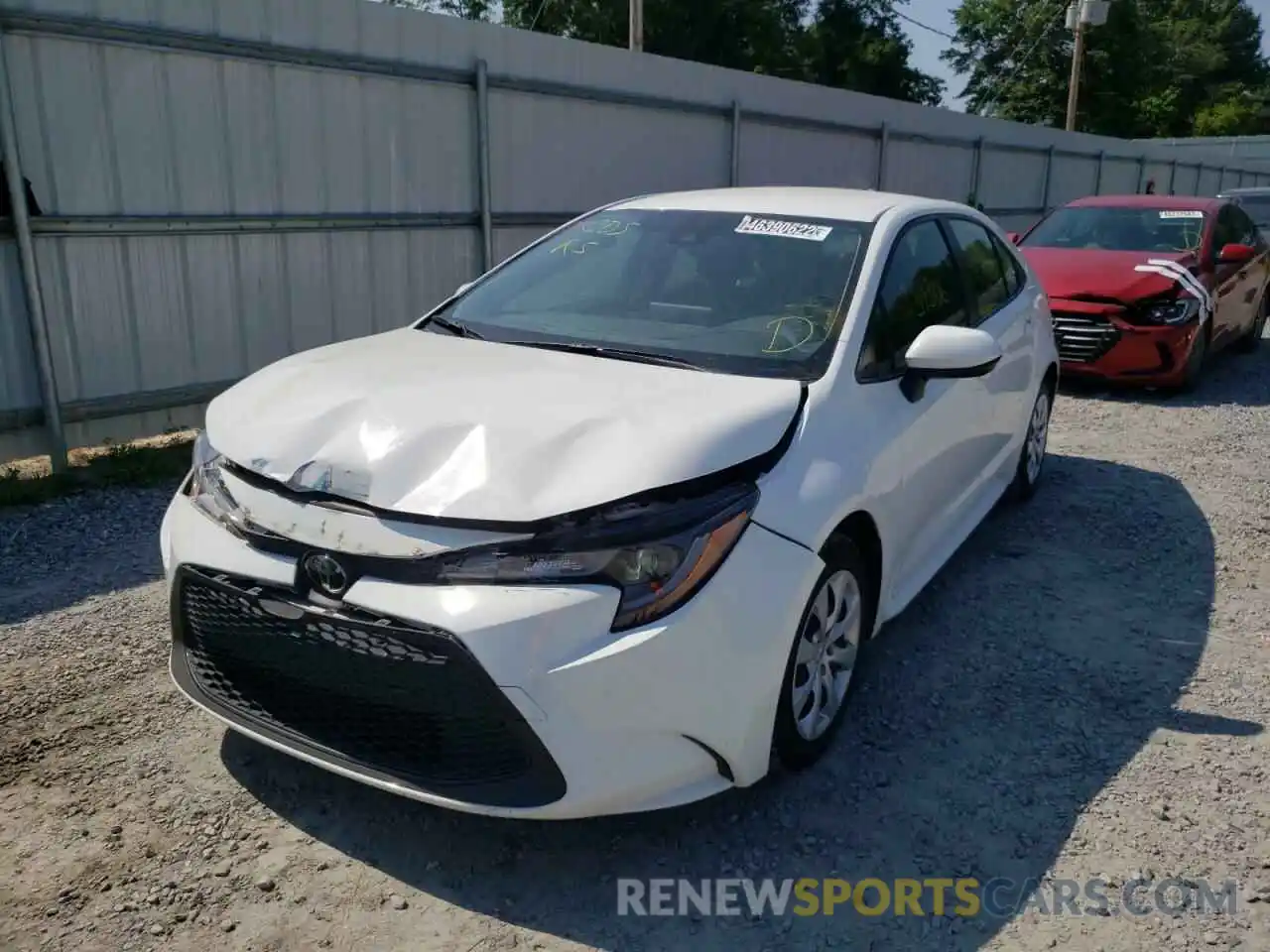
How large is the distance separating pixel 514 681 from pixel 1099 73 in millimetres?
54942

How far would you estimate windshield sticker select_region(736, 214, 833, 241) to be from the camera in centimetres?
378

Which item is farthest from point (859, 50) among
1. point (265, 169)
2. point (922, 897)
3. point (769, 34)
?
point (922, 897)

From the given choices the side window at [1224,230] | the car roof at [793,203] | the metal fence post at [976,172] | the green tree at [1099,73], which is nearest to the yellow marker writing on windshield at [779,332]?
the car roof at [793,203]

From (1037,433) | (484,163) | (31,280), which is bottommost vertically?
(1037,433)

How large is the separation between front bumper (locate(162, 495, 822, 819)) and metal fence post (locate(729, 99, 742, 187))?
335 inches

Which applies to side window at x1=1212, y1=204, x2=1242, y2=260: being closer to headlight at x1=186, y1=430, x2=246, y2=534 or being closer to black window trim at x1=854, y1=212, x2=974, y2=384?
black window trim at x1=854, y1=212, x2=974, y2=384

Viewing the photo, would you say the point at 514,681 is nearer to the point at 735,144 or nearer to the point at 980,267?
the point at 980,267

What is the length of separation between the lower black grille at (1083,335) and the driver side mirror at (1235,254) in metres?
1.69

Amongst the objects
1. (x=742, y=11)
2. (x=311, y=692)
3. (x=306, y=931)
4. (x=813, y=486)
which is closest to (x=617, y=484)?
(x=813, y=486)

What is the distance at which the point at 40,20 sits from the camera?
17.9ft

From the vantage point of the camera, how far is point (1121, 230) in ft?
30.6

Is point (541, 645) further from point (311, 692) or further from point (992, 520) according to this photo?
point (992, 520)

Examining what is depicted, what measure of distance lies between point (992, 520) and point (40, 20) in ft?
18.0

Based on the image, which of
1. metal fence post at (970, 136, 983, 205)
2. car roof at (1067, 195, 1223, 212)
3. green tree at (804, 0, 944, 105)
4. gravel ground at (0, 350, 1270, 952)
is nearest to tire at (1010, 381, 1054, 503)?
gravel ground at (0, 350, 1270, 952)
